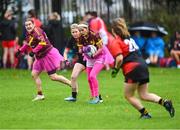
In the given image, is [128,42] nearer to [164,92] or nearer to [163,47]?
[164,92]

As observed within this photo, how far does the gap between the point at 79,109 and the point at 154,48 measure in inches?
504

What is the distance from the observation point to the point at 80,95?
1712cm

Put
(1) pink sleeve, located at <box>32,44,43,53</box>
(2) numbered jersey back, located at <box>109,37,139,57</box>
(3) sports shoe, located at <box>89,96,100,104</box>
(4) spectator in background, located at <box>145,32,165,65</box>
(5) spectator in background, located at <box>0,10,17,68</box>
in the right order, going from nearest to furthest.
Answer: (2) numbered jersey back, located at <box>109,37,139,57</box>
(3) sports shoe, located at <box>89,96,100,104</box>
(1) pink sleeve, located at <box>32,44,43,53</box>
(5) spectator in background, located at <box>0,10,17,68</box>
(4) spectator in background, located at <box>145,32,165,65</box>

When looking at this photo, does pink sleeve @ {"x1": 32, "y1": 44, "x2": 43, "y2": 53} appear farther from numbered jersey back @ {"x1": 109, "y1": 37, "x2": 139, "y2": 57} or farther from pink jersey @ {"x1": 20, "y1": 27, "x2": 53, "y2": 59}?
numbered jersey back @ {"x1": 109, "y1": 37, "x2": 139, "y2": 57}

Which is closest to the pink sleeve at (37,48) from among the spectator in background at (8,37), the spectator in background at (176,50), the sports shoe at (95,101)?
the sports shoe at (95,101)

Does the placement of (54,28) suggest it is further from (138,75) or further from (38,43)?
(138,75)

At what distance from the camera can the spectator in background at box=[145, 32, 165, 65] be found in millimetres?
26703

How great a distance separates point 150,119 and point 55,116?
1.83m

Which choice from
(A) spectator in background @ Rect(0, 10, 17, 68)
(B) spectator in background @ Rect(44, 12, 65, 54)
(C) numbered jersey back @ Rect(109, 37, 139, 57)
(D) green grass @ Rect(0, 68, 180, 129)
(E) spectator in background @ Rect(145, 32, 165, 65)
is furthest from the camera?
(E) spectator in background @ Rect(145, 32, 165, 65)

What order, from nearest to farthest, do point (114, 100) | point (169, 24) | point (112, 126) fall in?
point (112, 126) < point (114, 100) < point (169, 24)

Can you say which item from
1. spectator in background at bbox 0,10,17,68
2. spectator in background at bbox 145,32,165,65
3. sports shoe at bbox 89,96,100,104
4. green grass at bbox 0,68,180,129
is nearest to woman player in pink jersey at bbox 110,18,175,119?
green grass at bbox 0,68,180,129

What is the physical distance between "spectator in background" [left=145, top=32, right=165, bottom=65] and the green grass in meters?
5.43

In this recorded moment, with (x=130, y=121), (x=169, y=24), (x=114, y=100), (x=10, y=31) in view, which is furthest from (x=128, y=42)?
(x=169, y=24)

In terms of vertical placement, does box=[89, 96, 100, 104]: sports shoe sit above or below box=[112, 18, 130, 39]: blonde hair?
below
